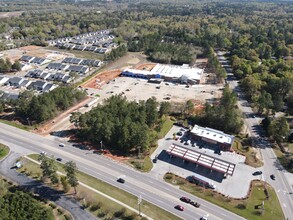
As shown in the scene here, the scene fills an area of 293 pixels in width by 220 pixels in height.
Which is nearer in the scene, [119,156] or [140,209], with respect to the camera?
[140,209]

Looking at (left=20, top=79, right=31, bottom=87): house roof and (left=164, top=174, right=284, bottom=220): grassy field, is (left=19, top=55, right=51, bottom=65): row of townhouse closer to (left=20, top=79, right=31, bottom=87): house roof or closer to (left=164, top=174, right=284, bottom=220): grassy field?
(left=20, top=79, right=31, bottom=87): house roof

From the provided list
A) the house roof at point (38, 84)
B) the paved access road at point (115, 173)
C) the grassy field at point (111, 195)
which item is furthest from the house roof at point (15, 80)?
the grassy field at point (111, 195)

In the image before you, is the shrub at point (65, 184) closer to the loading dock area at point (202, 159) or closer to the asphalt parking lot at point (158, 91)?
the loading dock area at point (202, 159)

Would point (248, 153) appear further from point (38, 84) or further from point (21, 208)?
point (38, 84)

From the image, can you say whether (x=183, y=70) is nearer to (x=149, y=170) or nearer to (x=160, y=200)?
(x=149, y=170)

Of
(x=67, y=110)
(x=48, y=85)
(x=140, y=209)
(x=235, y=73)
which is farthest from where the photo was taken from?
(x=235, y=73)

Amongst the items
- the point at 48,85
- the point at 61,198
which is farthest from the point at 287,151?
the point at 48,85
